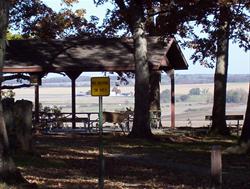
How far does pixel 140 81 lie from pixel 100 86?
1443 cm

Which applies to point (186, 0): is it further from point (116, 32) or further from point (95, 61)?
point (116, 32)

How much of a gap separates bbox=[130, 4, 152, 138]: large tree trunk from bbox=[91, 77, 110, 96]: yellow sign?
14.2m

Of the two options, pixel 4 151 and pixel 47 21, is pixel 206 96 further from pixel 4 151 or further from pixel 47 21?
pixel 4 151

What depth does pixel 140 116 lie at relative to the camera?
2422 centimetres

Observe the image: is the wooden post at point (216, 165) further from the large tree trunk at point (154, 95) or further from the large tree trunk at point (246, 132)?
the large tree trunk at point (154, 95)

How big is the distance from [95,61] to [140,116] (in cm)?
370

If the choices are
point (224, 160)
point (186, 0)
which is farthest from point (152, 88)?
point (224, 160)

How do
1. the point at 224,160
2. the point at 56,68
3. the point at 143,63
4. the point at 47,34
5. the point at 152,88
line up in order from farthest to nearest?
the point at 47,34 → the point at 152,88 → the point at 56,68 → the point at 143,63 → the point at 224,160

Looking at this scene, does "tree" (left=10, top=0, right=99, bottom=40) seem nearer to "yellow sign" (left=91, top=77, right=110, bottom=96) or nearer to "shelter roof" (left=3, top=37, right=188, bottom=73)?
"shelter roof" (left=3, top=37, right=188, bottom=73)

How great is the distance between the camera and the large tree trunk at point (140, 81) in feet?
78.7

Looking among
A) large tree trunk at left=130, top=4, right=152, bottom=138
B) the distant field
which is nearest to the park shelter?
large tree trunk at left=130, top=4, right=152, bottom=138

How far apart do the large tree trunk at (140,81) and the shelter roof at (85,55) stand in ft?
5.26

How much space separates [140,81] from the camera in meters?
24.1

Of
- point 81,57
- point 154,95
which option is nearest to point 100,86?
point 81,57
